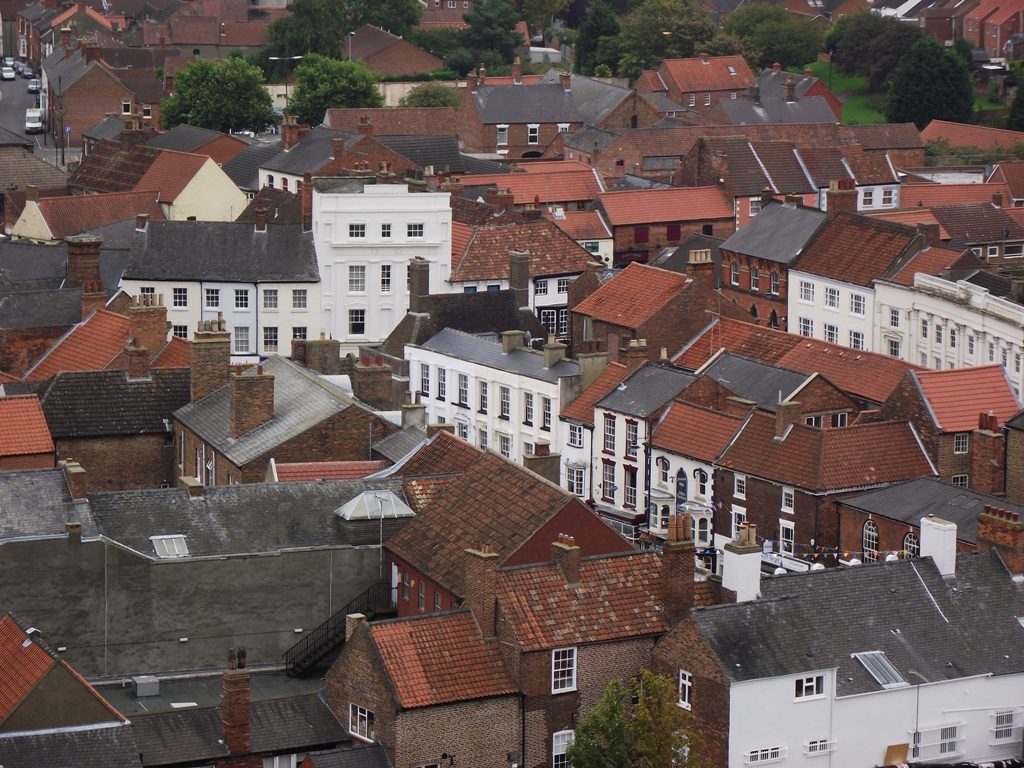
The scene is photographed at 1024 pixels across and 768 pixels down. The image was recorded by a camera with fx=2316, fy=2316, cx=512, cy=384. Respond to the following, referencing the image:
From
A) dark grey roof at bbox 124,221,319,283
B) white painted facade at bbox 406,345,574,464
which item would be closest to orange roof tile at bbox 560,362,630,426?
white painted facade at bbox 406,345,574,464

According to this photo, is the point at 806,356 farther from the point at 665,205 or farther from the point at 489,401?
the point at 665,205

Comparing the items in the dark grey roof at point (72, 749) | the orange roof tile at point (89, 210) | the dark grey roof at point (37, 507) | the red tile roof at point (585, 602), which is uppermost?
the dark grey roof at point (37, 507)

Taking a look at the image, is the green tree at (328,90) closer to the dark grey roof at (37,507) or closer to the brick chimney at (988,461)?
the brick chimney at (988,461)

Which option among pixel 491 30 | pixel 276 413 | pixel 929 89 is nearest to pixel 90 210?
pixel 276 413

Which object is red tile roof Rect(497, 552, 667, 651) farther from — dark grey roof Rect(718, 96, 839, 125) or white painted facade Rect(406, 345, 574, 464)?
dark grey roof Rect(718, 96, 839, 125)

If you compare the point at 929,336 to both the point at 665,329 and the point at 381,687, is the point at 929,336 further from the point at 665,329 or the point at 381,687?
the point at 381,687

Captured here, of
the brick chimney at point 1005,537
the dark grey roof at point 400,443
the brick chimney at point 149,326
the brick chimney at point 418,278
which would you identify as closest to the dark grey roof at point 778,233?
the brick chimney at point 418,278
